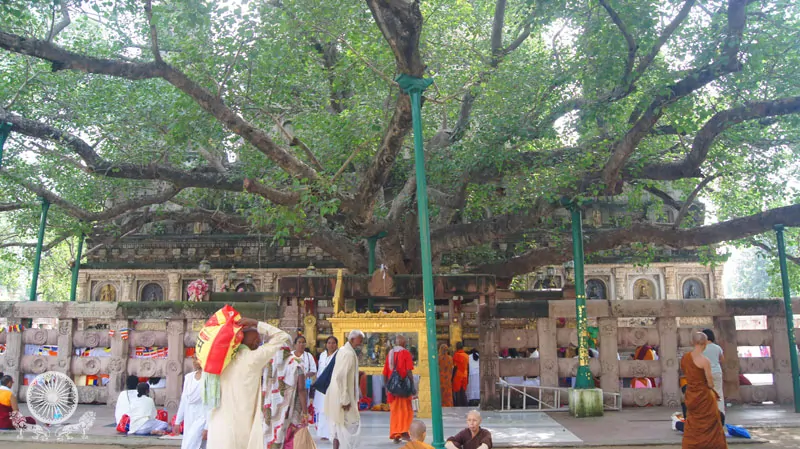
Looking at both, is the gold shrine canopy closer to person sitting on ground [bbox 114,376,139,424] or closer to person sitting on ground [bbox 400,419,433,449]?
person sitting on ground [bbox 114,376,139,424]

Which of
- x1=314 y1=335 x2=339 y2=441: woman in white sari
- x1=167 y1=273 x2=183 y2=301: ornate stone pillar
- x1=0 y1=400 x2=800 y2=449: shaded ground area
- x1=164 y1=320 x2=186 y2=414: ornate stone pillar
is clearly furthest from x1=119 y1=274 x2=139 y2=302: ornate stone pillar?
x1=314 y1=335 x2=339 y2=441: woman in white sari

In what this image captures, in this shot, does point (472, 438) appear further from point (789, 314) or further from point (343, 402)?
point (789, 314)

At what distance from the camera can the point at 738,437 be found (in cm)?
859

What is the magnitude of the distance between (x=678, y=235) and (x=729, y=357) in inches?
98.2

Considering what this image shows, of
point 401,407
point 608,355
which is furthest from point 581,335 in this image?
point 401,407

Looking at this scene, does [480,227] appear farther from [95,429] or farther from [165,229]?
[165,229]

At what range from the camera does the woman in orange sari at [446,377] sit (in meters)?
11.8

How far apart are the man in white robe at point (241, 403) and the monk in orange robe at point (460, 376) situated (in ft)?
22.7

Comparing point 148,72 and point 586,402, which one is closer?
point 148,72

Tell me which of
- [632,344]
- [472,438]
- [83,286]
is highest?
[83,286]

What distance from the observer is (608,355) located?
11414 millimetres

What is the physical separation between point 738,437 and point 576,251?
3798 millimetres

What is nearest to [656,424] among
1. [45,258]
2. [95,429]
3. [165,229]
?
[95,429]

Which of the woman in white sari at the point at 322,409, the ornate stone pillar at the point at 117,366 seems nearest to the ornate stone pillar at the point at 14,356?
the ornate stone pillar at the point at 117,366
